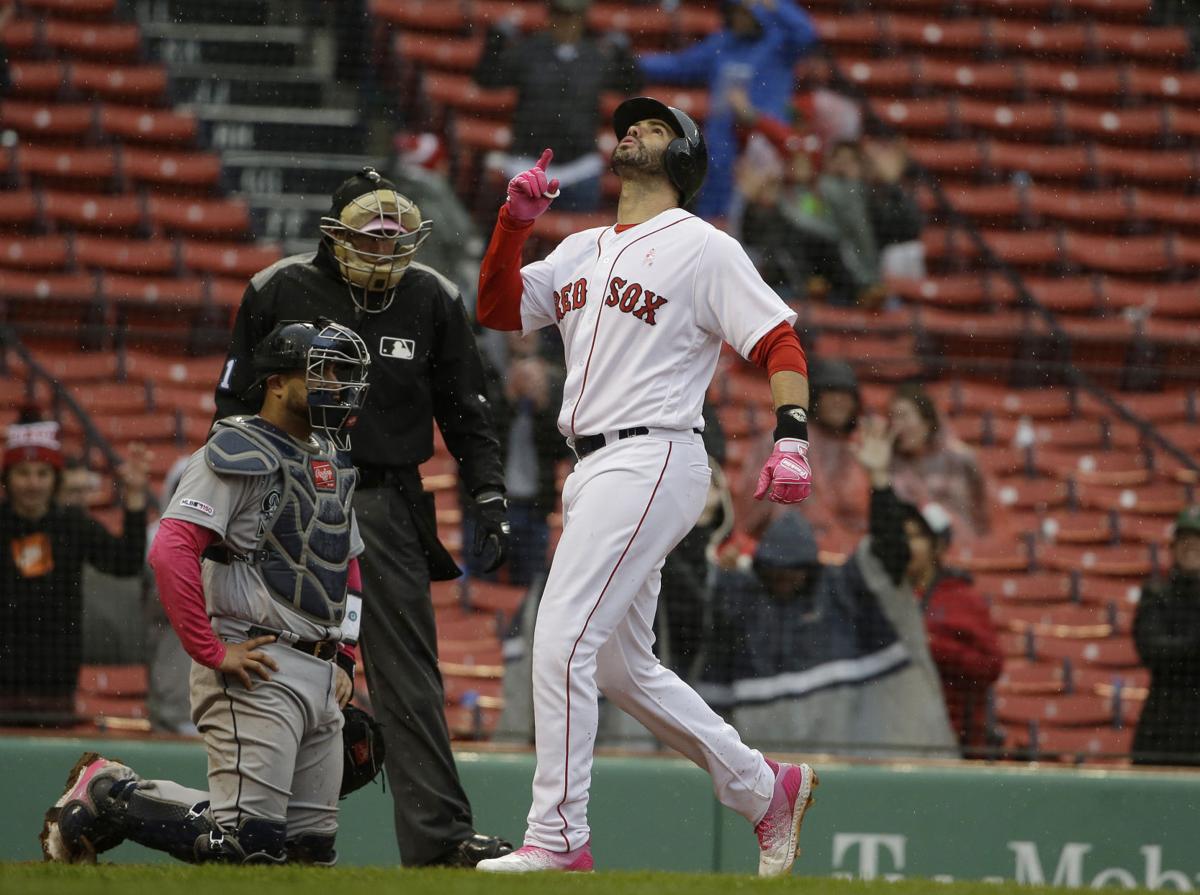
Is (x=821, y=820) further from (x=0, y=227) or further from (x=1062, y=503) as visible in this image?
(x=0, y=227)

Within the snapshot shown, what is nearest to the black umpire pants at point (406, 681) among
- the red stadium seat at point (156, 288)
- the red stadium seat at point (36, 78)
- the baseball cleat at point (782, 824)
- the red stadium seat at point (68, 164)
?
the baseball cleat at point (782, 824)

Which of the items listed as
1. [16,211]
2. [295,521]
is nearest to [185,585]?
[295,521]

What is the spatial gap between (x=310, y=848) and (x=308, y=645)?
45cm

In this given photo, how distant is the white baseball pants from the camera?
3.54 metres

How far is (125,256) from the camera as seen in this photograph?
8086 mm

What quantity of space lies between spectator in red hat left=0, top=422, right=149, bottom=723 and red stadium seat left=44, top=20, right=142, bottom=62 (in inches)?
164

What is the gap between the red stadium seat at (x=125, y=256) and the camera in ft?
26.4

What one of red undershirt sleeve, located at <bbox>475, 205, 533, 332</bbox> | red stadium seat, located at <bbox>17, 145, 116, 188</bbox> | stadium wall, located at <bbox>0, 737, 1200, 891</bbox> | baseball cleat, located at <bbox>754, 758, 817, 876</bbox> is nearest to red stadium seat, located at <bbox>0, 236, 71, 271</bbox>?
red stadium seat, located at <bbox>17, 145, 116, 188</bbox>

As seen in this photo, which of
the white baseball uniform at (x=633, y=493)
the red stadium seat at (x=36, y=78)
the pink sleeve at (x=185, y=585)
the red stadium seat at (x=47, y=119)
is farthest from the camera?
the red stadium seat at (x=36, y=78)

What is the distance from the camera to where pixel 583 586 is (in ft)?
11.8

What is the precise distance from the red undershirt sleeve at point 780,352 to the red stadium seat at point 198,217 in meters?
5.24

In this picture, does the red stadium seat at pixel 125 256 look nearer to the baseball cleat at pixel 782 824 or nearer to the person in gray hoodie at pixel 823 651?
the person in gray hoodie at pixel 823 651

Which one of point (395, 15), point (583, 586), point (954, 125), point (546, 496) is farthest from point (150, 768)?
point (954, 125)

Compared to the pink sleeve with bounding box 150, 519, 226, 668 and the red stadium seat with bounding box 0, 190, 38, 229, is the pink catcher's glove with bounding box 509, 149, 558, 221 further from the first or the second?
the red stadium seat with bounding box 0, 190, 38, 229
